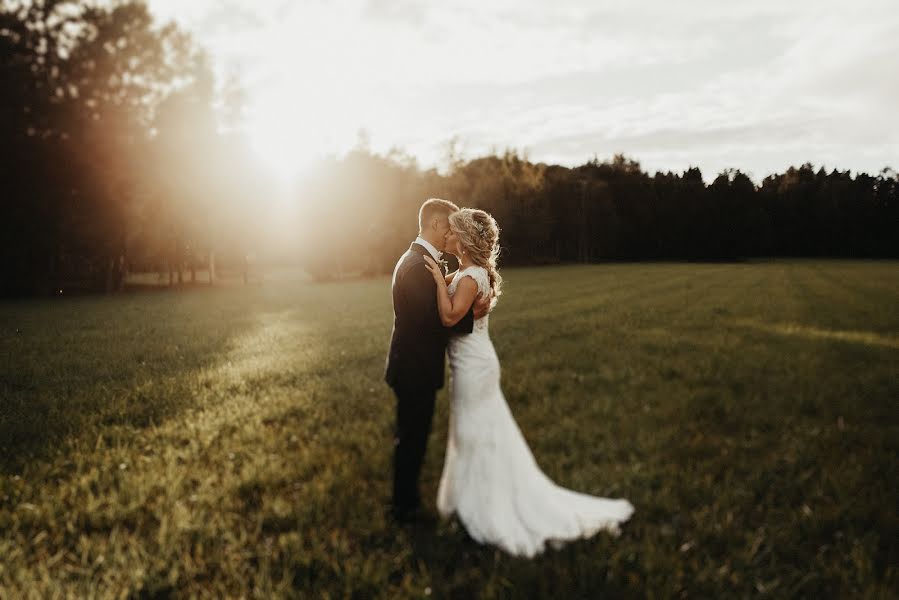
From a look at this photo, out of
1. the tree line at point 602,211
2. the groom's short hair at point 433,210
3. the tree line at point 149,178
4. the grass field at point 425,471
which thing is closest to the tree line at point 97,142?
the tree line at point 149,178

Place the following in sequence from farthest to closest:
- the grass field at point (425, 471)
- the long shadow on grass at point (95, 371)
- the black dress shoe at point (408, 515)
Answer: the long shadow on grass at point (95, 371)
the black dress shoe at point (408, 515)
the grass field at point (425, 471)

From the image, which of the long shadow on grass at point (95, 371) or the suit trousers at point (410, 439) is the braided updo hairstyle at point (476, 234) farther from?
the long shadow on grass at point (95, 371)

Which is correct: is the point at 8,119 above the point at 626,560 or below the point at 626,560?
above

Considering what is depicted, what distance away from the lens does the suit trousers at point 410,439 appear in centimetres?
491

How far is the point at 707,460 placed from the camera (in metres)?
6.41

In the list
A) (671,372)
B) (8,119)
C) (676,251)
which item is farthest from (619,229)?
(671,372)

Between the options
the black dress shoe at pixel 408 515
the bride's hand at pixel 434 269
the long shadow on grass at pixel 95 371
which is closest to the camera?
the bride's hand at pixel 434 269

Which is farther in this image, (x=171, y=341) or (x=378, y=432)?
(x=171, y=341)

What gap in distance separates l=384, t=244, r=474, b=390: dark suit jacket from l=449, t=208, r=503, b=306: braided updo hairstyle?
373 mm

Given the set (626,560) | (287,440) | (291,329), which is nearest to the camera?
(626,560)

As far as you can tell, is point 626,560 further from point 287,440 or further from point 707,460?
point 287,440

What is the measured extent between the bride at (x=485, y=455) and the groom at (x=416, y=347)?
0.11m

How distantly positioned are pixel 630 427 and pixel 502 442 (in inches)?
134

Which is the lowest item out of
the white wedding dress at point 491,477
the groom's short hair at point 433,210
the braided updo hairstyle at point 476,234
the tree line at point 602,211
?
the white wedding dress at point 491,477
